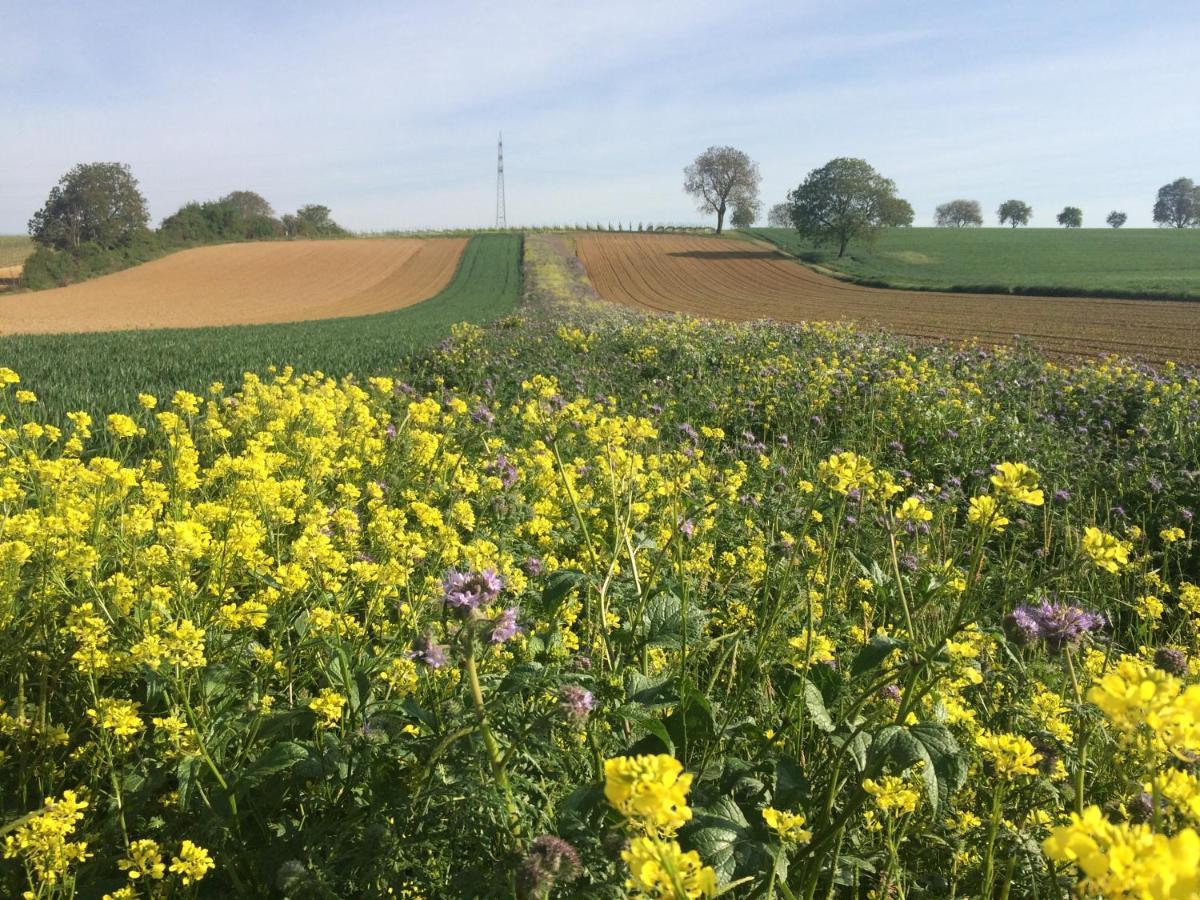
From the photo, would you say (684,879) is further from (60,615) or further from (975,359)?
(975,359)

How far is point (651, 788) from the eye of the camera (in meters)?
0.79

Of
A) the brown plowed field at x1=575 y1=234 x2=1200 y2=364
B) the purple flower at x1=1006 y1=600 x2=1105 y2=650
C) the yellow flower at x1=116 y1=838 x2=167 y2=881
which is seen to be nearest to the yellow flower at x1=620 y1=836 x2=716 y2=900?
the yellow flower at x1=116 y1=838 x2=167 y2=881

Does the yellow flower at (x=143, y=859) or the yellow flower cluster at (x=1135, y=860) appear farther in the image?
the yellow flower at (x=143, y=859)

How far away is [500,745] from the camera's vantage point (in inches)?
76.2

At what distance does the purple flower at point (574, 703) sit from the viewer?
1.61 metres

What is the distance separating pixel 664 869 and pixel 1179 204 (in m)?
136

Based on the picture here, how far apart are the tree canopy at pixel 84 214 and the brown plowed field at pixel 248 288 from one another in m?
5.35

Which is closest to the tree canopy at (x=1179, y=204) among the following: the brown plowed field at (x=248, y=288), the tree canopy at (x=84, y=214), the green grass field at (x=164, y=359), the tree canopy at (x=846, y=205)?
the tree canopy at (x=846, y=205)

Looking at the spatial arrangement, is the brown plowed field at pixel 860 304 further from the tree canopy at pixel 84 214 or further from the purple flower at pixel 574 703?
the tree canopy at pixel 84 214

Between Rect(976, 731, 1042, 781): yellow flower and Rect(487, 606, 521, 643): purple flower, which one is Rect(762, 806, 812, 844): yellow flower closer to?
Rect(976, 731, 1042, 781): yellow flower

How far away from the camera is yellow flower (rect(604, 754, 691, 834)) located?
79 centimetres

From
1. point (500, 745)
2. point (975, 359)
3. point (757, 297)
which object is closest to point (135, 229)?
point (757, 297)

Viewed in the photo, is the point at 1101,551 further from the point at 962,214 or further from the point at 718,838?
the point at 962,214

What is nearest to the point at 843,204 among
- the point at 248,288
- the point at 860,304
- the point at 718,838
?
the point at 860,304
